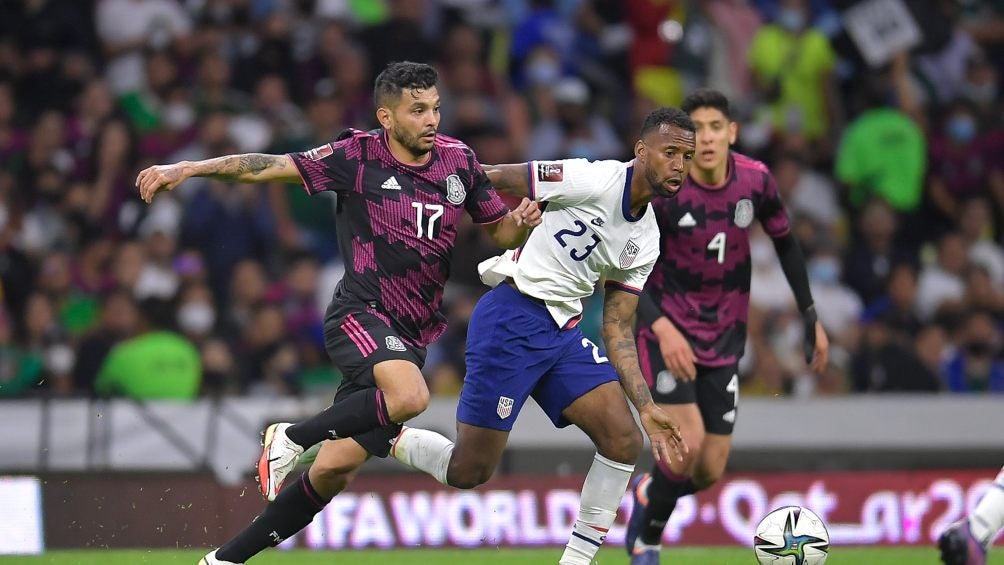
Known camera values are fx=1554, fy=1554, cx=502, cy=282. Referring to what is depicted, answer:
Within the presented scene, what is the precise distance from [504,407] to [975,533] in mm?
2408

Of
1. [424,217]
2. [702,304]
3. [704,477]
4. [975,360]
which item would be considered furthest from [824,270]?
[424,217]

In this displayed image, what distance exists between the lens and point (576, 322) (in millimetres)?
8109

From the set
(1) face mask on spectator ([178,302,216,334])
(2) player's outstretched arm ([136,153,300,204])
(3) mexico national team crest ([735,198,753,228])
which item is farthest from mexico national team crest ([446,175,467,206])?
(1) face mask on spectator ([178,302,216,334])

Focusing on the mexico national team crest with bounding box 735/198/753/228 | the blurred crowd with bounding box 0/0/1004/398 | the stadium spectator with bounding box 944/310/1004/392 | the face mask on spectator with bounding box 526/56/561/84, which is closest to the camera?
the mexico national team crest with bounding box 735/198/753/228

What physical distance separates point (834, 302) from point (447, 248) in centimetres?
729

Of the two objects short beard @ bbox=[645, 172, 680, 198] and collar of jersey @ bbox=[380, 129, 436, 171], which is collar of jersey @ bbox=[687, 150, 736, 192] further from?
collar of jersey @ bbox=[380, 129, 436, 171]

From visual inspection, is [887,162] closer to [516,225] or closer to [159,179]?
[516,225]

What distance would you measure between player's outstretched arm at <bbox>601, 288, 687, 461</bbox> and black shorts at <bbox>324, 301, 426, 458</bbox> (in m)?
0.99

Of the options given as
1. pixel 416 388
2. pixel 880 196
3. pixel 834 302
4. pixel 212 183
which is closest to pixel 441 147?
pixel 416 388

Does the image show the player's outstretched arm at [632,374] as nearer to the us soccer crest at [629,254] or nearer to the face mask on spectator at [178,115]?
the us soccer crest at [629,254]

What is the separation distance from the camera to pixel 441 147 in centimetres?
792

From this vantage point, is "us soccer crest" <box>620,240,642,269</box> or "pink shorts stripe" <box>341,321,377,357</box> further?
"us soccer crest" <box>620,240,642,269</box>

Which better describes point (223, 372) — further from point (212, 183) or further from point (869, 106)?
point (869, 106)

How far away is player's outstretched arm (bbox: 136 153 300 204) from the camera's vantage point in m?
7.15
